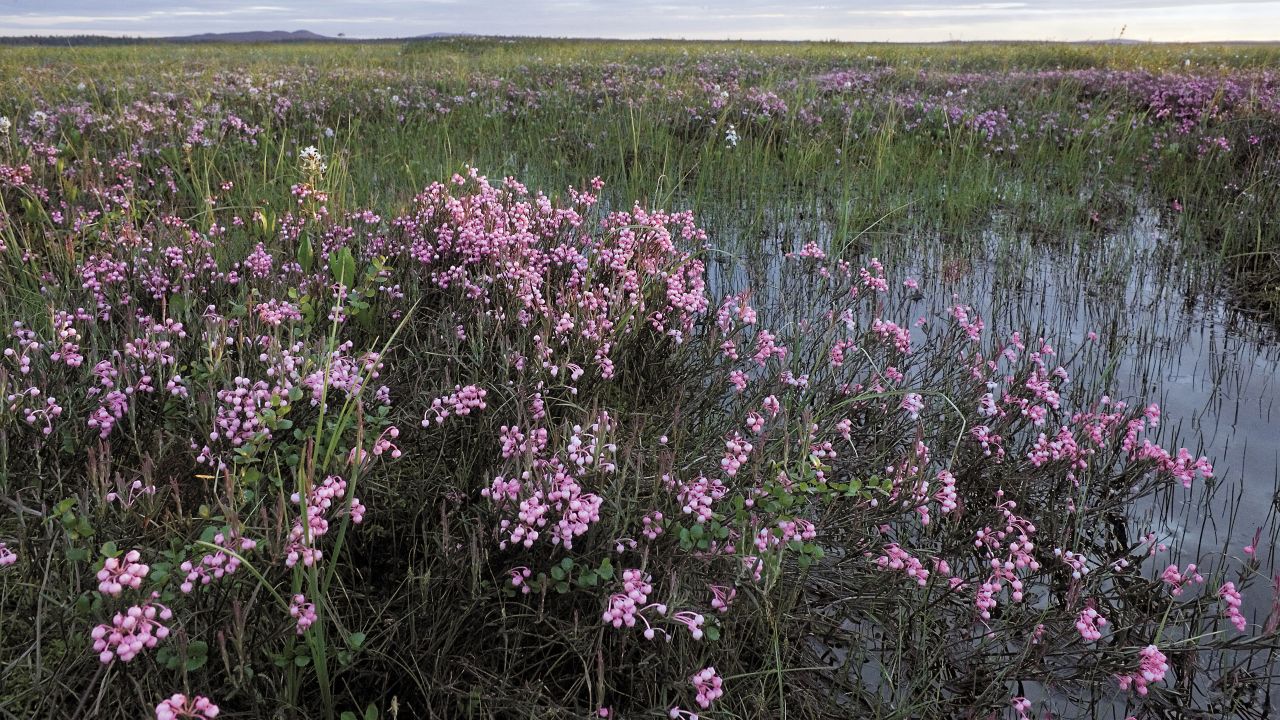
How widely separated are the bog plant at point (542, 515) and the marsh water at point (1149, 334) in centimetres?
10

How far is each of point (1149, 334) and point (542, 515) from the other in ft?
13.9

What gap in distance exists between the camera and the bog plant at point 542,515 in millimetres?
1881

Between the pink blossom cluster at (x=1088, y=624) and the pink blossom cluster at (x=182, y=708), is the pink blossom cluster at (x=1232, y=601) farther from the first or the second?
the pink blossom cluster at (x=182, y=708)

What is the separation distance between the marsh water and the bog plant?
10 centimetres

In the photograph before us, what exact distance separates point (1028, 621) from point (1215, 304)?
3.99 metres

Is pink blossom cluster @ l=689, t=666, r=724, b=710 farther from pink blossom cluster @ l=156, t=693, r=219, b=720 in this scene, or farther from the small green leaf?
the small green leaf

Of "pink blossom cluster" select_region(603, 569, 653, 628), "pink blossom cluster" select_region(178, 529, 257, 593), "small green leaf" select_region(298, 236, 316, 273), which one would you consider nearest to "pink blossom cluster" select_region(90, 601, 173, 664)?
"pink blossom cluster" select_region(178, 529, 257, 593)

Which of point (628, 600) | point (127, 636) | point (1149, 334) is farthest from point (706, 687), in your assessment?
point (1149, 334)

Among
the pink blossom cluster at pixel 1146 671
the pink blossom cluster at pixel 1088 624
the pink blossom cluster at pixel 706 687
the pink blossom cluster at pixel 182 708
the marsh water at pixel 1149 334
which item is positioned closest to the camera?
the pink blossom cluster at pixel 182 708

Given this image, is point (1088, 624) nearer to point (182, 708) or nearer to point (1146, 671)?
point (1146, 671)

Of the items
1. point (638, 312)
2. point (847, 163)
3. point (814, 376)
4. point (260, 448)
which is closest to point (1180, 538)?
point (814, 376)

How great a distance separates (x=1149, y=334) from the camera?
472cm

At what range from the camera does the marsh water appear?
3.02 metres

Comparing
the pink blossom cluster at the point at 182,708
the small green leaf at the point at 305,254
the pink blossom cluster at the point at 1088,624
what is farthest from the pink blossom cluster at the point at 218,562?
the small green leaf at the point at 305,254
